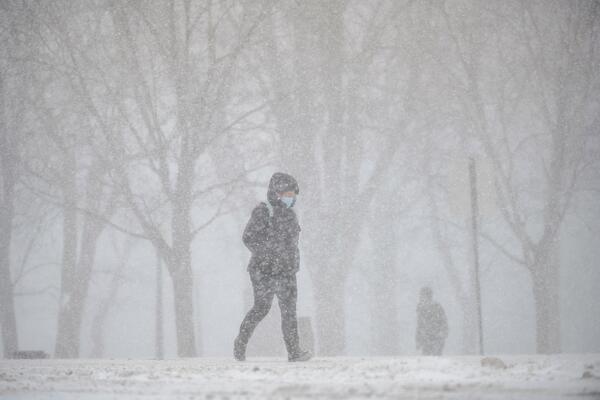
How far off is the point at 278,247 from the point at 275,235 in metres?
0.11

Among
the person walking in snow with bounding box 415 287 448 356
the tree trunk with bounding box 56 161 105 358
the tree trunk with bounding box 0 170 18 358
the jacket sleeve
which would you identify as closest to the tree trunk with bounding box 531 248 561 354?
the person walking in snow with bounding box 415 287 448 356

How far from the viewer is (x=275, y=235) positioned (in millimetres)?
6609

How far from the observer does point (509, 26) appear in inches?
607

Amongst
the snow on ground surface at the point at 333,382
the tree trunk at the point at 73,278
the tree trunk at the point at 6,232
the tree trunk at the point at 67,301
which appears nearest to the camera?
the snow on ground surface at the point at 333,382

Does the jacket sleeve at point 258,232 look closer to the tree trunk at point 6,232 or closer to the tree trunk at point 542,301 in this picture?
the tree trunk at point 542,301

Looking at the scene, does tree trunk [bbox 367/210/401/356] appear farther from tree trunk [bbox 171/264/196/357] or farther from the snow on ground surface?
the snow on ground surface

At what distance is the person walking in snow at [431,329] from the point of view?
13555mm

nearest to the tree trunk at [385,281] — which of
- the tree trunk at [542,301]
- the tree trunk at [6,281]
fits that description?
the tree trunk at [542,301]

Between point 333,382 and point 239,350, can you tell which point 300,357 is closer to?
point 239,350

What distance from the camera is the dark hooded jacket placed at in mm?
6609

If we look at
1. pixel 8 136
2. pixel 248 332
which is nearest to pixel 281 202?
pixel 248 332

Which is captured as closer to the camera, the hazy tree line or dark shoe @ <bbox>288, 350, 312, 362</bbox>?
dark shoe @ <bbox>288, 350, 312, 362</bbox>

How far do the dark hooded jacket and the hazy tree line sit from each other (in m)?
4.81

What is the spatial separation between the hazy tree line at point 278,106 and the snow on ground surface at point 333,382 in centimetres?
582
